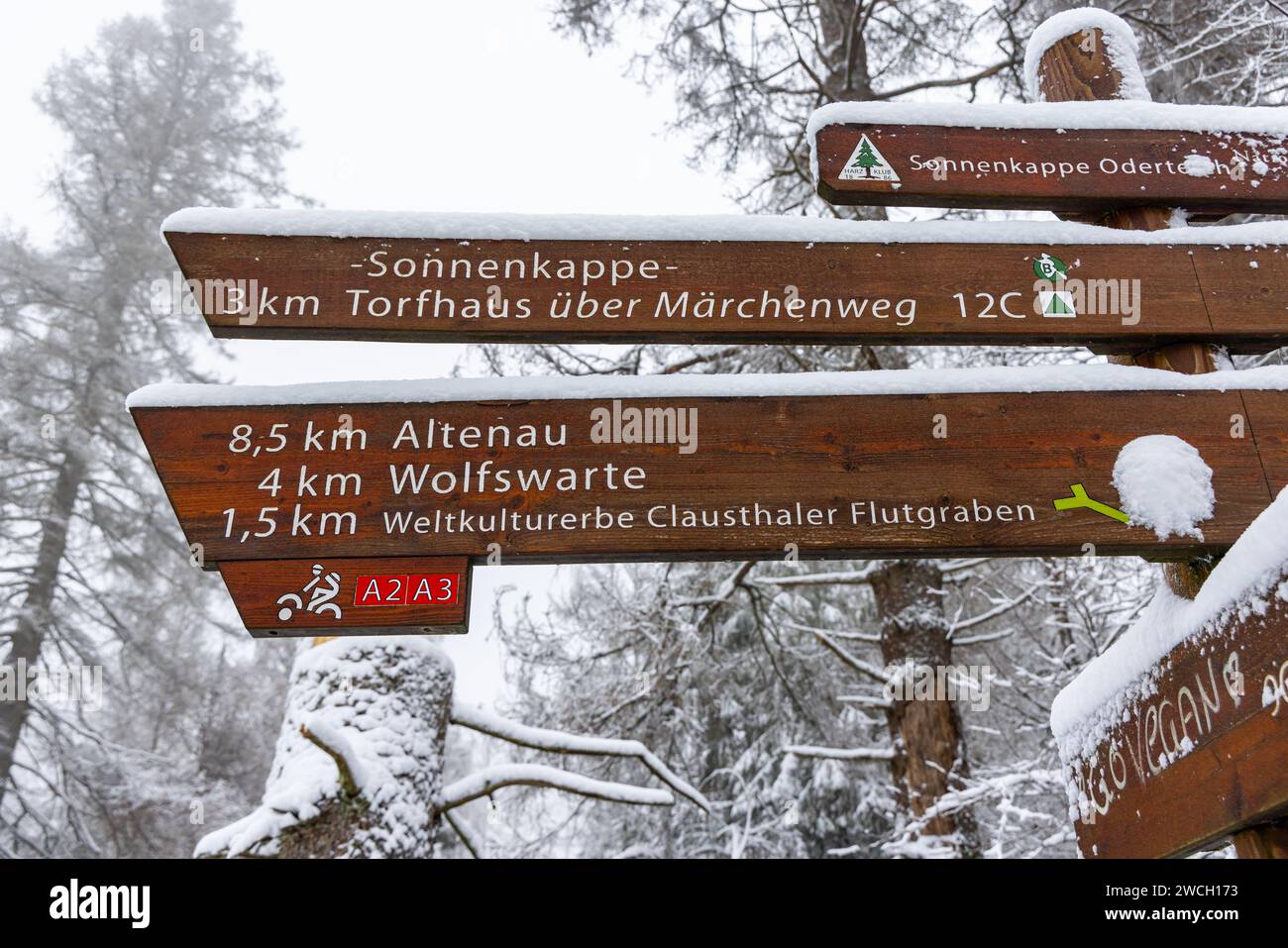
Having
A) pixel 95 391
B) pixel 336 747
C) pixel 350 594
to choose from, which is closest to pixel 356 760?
pixel 336 747

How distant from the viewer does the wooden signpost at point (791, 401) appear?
1.89 metres

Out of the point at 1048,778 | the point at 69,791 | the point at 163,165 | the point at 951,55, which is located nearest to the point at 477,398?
the point at 1048,778

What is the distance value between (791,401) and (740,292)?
1.19ft

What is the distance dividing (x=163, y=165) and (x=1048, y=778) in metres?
16.4

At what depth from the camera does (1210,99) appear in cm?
603

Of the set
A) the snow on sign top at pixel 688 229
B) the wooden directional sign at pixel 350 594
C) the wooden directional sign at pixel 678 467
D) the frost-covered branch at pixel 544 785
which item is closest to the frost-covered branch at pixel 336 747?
the frost-covered branch at pixel 544 785

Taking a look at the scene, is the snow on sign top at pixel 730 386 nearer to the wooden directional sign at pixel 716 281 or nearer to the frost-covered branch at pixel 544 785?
the wooden directional sign at pixel 716 281

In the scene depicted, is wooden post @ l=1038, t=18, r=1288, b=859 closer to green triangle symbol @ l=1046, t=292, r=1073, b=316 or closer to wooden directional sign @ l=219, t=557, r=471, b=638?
green triangle symbol @ l=1046, t=292, r=1073, b=316

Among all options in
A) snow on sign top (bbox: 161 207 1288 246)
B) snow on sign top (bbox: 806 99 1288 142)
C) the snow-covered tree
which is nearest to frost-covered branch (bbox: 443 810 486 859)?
snow on sign top (bbox: 161 207 1288 246)

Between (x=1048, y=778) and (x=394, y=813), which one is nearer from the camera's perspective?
(x=394, y=813)

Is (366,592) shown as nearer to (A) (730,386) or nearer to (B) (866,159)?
(A) (730,386)

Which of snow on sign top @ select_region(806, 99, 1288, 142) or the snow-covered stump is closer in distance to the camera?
snow on sign top @ select_region(806, 99, 1288, 142)

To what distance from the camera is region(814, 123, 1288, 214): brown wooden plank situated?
2.48 m
